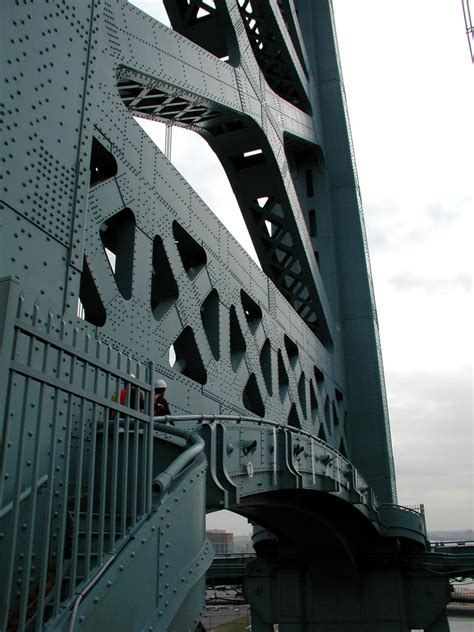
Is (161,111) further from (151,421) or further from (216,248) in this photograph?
(151,421)

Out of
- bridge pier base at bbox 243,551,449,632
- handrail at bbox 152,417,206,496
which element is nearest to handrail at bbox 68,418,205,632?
handrail at bbox 152,417,206,496

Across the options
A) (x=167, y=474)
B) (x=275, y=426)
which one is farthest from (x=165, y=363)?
(x=167, y=474)

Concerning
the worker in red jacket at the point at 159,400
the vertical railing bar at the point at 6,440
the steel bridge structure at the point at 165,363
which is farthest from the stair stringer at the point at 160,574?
the worker in red jacket at the point at 159,400

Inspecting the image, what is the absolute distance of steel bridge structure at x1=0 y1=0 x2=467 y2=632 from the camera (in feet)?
13.0

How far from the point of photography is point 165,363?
9719mm

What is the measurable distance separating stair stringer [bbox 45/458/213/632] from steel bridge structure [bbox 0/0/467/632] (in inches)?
0.7

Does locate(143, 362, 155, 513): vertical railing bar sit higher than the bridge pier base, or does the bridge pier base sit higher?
locate(143, 362, 155, 513): vertical railing bar

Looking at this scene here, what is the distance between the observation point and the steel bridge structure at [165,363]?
3.97 m

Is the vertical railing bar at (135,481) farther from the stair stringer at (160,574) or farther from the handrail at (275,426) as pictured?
the handrail at (275,426)

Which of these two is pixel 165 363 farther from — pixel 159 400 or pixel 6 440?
pixel 6 440

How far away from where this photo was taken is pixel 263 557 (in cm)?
2825

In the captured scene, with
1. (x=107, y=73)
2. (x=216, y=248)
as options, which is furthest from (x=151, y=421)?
(x=216, y=248)

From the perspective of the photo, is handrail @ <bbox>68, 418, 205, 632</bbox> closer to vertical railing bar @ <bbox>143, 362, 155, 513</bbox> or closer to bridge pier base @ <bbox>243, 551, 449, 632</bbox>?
vertical railing bar @ <bbox>143, 362, 155, 513</bbox>

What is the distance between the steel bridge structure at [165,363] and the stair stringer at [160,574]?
0.06ft
